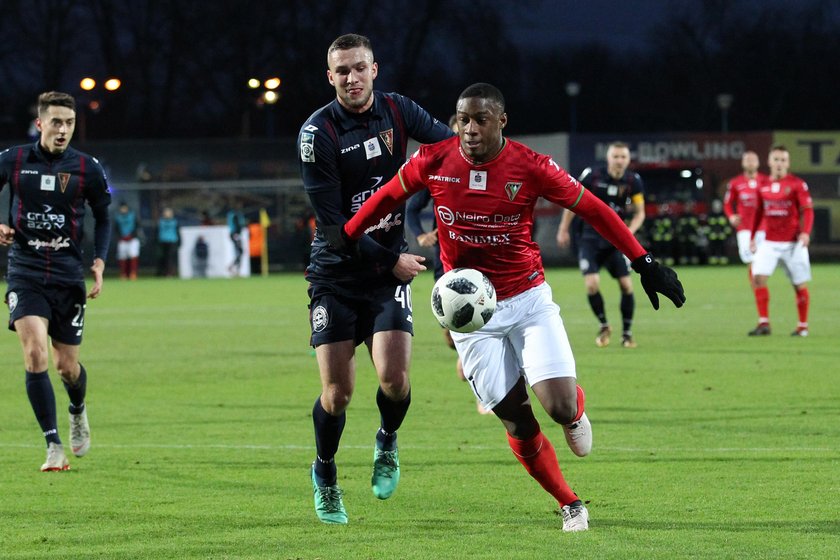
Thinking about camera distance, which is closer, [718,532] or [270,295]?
[718,532]

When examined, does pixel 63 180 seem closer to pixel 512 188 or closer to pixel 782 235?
pixel 512 188

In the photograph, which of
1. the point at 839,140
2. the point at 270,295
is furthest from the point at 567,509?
the point at 839,140

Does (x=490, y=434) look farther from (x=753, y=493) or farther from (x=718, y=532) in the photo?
(x=718, y=532)

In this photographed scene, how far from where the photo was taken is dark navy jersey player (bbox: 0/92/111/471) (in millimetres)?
8852

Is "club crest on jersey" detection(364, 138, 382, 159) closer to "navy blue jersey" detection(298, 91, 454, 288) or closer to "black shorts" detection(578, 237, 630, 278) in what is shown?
"navy blue jersey" detection(298, 91, 454, 288)

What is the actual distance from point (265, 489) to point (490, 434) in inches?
96.0

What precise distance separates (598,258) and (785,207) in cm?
312

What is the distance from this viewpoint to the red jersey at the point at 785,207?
18.0 meters

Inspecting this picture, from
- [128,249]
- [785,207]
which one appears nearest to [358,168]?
[785,207]

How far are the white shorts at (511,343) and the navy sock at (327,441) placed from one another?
33.1 inches

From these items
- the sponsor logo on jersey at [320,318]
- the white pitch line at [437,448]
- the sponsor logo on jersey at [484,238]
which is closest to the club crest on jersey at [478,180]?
the sponsor logo on jersey at [484,238]

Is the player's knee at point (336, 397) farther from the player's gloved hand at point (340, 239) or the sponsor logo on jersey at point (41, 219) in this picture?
the sponsor logo on jersey at point (41, 219)

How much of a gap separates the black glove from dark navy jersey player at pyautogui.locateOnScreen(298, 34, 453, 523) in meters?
1.09

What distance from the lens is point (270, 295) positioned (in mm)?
29656
